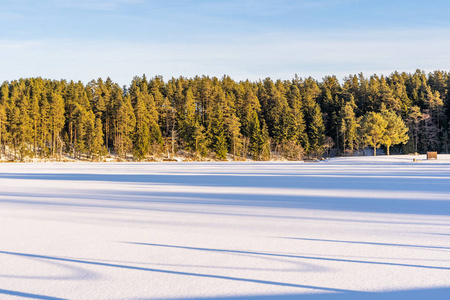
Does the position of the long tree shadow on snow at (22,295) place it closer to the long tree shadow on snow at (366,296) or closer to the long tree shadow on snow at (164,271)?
the long tree shadow on snow at (164,271)

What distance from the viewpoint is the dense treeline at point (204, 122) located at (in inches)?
2707

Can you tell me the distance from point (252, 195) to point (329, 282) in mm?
7649

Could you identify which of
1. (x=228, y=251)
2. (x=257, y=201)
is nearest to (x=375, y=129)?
(x=257, y=201)

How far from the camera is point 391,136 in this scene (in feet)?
182

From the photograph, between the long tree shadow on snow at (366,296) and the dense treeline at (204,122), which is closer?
the long tree shadow on snow at (366,296)

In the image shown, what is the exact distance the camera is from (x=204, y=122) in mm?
77812

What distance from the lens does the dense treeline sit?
68750 mm

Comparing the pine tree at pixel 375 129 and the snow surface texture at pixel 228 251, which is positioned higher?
the pine tree at pixel 375 129

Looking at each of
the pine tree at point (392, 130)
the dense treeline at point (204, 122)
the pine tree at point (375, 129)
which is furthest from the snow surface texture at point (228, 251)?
the dense treeline at point (204, 122)

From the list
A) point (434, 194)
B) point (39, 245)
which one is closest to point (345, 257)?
point (39, 245)

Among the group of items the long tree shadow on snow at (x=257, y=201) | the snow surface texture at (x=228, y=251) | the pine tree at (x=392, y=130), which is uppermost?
the pine tree at (x=392, y=130)

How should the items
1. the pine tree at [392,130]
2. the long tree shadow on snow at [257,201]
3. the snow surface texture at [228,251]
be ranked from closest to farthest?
the snow surface texture at [228,251], the long tree shadow on snow at [257,201], the pine tree at [392,130]

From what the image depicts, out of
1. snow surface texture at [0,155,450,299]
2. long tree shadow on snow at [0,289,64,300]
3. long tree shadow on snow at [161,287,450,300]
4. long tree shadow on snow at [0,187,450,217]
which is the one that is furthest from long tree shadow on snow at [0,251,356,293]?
long tree shadow on snow at [0,187,450,217]

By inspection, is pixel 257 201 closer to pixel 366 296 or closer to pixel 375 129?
pixel 366 296
